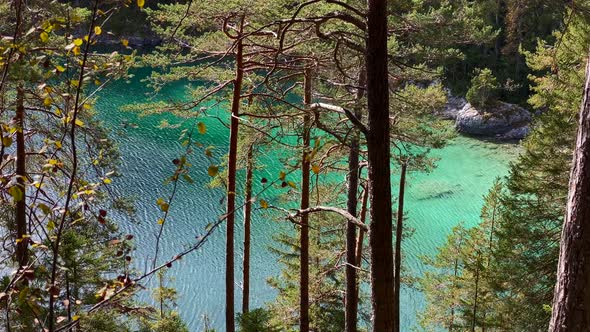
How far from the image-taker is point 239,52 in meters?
6.52

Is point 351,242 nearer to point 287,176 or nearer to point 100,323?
point 287,176

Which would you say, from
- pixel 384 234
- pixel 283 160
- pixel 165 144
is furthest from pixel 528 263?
pixel 165 144

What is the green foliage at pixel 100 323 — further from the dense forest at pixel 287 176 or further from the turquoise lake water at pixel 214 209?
the turquoise lake water at pixel 214 209

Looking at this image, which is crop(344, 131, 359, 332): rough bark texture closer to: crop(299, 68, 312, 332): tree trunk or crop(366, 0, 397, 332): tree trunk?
crop(299, 68, 312, 332): tree trunk

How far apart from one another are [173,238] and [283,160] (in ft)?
27.4

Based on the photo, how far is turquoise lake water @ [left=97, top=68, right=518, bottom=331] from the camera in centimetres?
1231

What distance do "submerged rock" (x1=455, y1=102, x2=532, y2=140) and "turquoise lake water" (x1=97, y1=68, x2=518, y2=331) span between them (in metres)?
1.15

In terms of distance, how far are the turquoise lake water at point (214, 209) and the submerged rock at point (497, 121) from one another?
115 cm

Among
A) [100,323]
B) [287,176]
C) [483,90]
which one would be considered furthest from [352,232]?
[483,90]

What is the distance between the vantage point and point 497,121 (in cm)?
2350

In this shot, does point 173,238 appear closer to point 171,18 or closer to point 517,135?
point 171,18

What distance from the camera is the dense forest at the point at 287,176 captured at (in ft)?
5.92

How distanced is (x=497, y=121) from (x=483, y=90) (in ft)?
5.06

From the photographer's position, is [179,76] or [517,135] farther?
[517,135]
